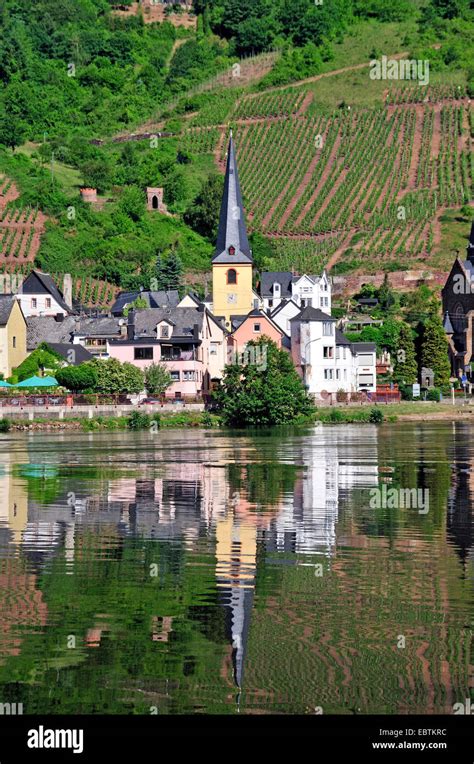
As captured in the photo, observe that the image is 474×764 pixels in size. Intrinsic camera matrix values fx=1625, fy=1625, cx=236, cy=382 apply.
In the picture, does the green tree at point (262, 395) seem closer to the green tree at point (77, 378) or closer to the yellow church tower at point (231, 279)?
the green tree at point (77, 378)

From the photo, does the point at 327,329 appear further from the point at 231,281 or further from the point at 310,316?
the point at 231,281

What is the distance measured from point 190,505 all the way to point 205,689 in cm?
1682

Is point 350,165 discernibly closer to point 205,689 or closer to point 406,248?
point 406,248

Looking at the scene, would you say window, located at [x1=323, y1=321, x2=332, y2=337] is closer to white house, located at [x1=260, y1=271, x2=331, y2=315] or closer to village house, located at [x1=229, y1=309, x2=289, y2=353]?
village house, located at [x1=229, y1=309, x2=289, y2=353]

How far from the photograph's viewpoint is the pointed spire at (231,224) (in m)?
105

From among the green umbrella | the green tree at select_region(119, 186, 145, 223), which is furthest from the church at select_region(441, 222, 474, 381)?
the green tree at select_region(119, 186, 145, 223)

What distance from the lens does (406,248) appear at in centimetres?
13550

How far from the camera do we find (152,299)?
350ft

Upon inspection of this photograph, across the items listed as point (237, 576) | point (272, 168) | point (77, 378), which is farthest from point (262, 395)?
point (272, 168)

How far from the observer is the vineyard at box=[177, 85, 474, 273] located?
142600mm

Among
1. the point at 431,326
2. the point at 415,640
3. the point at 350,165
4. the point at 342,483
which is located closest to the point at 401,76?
the point at 350,165

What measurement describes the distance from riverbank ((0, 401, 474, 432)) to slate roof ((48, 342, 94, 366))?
1368 cm

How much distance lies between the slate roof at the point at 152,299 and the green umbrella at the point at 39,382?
21564 mm

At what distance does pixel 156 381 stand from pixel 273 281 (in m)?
26.0
